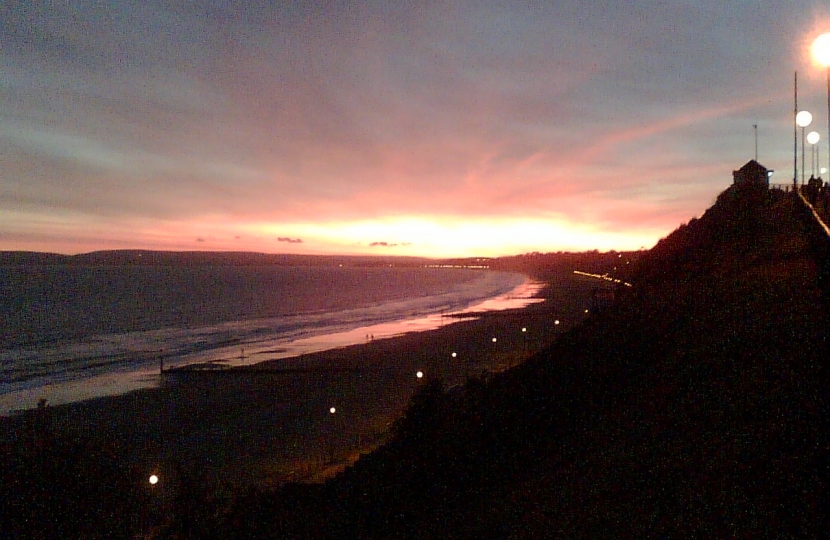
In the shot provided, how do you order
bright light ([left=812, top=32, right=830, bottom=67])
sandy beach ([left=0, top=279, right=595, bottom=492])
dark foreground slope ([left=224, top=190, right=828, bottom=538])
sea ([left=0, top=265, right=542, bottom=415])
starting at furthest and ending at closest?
sea ([left=0, top=265, right=542, bottom=415])
sandy beach ([left=0, top=279, right=595, bottom=492])
bright light ([left=812, top=32, right=830, bottom=67])
dark foreground slope ([left=224, top=190, right=828, bottom=538])

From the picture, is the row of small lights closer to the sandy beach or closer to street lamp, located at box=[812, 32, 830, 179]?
the sandy beach

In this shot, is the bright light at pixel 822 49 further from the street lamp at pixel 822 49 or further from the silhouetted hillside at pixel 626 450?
the silhouetted hillside at pixel 626 450

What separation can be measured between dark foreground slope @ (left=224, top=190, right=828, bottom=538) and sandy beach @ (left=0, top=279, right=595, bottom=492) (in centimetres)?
418

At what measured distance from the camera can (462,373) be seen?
3528cm

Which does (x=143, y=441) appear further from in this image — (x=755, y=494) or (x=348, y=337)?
(x=348, y=337)

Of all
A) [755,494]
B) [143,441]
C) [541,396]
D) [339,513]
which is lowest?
[143,441]

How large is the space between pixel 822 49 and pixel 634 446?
27.2 ft

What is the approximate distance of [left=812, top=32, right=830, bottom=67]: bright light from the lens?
12266 millimetres

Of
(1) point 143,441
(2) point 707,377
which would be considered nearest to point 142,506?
(1) point 143,441

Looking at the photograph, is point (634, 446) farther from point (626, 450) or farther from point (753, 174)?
point (753, 174)

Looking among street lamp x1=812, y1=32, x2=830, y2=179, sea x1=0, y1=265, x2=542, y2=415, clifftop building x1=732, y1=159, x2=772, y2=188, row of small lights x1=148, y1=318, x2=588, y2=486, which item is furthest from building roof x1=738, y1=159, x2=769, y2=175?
street lamp x1=812, y1=32, x2=830, y2=179

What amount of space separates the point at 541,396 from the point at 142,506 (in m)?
10.2

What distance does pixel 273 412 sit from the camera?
92.8 feet

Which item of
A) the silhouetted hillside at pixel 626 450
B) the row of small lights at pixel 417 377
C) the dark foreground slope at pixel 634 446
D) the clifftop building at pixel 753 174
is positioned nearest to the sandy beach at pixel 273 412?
the row of small lights at pixel 417 377
